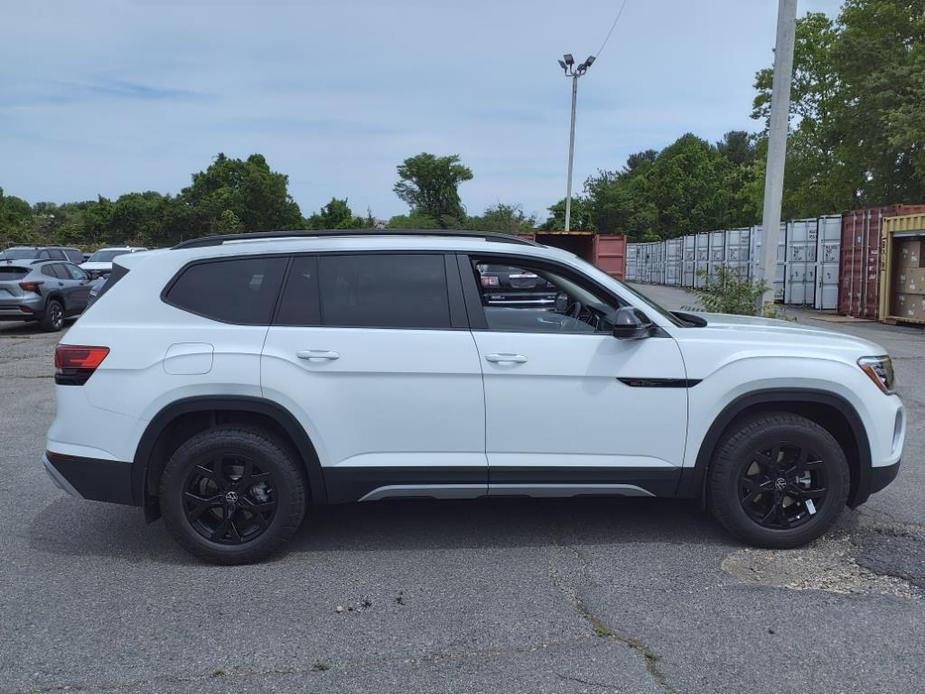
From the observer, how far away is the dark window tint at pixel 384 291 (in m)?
4.29

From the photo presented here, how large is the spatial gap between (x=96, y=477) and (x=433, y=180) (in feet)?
205

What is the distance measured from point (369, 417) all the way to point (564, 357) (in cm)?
110

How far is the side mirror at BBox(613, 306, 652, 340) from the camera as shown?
415 centimetres

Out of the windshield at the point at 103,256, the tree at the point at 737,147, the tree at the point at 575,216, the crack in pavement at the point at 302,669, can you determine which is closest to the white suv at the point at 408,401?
the crack in pavement at the point at 302,669

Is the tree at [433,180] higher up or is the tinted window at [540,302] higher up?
the tree at [433,180]

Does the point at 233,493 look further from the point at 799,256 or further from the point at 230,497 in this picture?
the point at 799,256

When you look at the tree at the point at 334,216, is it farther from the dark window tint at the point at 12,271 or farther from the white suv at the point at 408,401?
the white suv at the point at 408,401

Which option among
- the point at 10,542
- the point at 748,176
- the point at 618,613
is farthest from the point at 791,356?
the point at 748,176

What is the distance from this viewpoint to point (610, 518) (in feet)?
16.4

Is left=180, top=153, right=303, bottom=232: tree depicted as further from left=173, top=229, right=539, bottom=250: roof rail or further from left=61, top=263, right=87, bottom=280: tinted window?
left=173, top=229, right=539, bottom=250: roof rail

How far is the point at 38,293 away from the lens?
1658 centimetres

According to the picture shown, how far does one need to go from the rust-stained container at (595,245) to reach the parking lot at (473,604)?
17.5 meters

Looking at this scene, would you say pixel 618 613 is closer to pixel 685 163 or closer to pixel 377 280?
pixel 377 280

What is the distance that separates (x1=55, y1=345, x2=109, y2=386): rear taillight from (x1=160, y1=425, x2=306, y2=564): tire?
2.09ft
